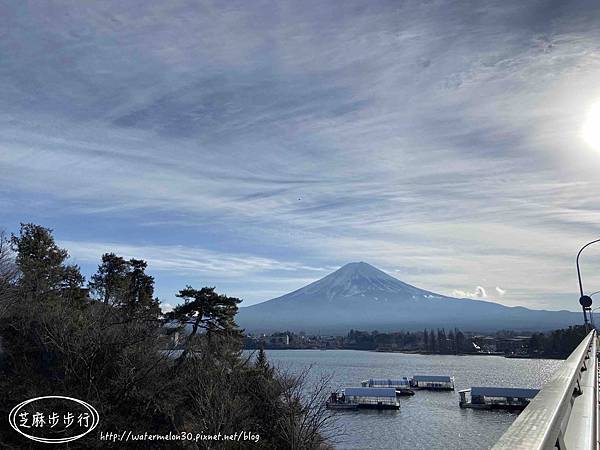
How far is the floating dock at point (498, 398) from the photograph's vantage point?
90.6 feet

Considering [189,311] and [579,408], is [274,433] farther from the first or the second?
[579,408]

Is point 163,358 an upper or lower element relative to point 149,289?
lower

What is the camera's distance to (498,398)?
28.7 m

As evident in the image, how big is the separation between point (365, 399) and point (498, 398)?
9221 mm

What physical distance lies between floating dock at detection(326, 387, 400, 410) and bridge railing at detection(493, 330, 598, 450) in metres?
27.4

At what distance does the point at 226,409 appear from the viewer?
1099 centimetres

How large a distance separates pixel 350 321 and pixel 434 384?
14190 centimetres

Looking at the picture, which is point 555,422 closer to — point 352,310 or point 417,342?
point 417,342

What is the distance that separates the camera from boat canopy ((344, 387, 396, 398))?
27898mm

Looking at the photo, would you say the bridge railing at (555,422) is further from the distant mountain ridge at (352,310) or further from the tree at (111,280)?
the distant mountain ridge at (352,310)

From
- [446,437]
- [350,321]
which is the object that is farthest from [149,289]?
[350,321]

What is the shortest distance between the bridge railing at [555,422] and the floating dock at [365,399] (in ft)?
90.1

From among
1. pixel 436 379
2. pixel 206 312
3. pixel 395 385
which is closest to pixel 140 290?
pixel 206 312

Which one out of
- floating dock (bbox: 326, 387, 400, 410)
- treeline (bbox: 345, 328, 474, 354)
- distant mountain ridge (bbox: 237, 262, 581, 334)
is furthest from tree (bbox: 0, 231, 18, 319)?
distant mountain ridge (bbox: 237, 262, 581, 334)
